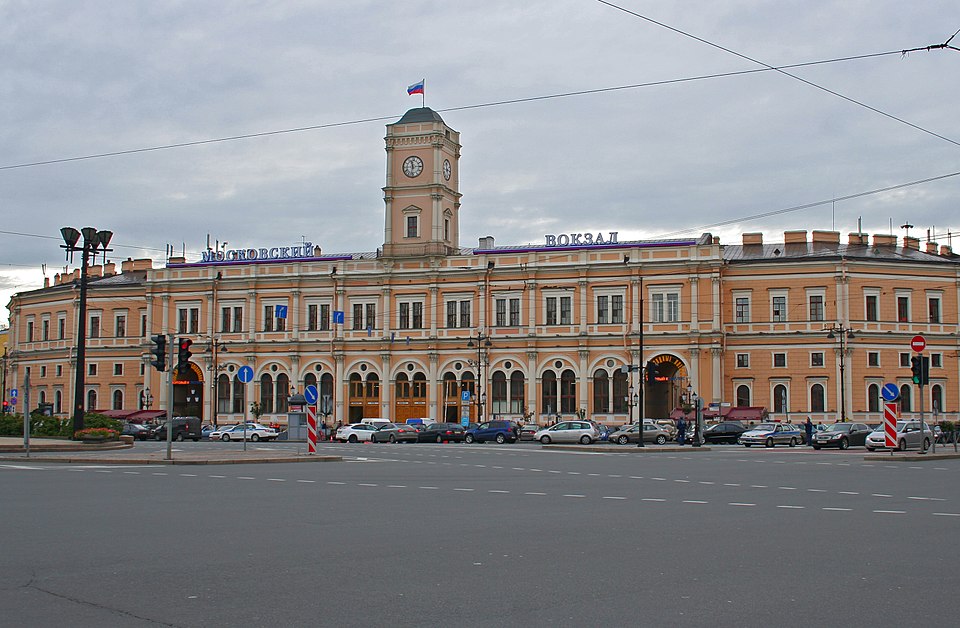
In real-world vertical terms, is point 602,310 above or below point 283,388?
above

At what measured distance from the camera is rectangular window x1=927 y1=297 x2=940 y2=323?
74.9 m

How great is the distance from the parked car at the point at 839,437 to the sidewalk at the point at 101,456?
1026 inches

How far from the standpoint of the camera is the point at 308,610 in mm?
8844

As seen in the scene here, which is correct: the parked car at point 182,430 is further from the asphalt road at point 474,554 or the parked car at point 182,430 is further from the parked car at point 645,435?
the asphalt road at point 474,554

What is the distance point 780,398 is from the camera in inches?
2928

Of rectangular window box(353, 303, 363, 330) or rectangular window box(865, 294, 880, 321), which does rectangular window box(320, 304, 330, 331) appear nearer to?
Result: rectangular window box(353, 303, 363, 330)

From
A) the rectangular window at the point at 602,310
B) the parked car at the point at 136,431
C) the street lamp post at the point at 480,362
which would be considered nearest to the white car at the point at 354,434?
the street lamp post at the point at 480,362

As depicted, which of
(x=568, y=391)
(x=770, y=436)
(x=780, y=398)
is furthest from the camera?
(x=568, y=391)

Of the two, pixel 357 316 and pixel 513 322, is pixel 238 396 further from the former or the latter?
pixel 513 322

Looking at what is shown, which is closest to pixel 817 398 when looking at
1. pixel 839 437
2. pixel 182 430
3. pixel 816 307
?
pixel 816 307

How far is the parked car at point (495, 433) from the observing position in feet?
197

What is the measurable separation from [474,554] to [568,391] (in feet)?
216

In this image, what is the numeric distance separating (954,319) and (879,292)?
6.00 m

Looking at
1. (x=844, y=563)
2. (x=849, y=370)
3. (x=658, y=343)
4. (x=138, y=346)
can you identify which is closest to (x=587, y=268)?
(x=658, y=343)
